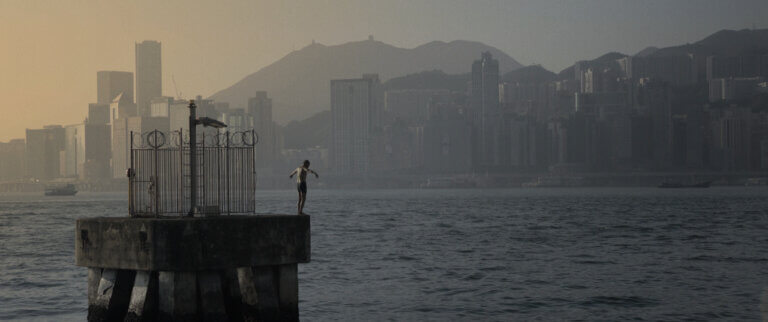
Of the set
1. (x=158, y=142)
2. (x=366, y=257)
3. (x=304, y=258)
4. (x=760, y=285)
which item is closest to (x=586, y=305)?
(x=760, y=285)

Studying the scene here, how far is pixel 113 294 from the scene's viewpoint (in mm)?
18750

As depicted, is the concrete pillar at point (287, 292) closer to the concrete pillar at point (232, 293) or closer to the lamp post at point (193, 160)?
the concrete pillar at point (232, 293)

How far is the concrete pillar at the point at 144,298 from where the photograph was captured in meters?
18.1

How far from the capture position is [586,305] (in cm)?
3052

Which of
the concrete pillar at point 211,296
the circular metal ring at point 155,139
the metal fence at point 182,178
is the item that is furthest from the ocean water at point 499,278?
the concrete pillar at point 211,296

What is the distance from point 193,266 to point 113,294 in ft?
6.83

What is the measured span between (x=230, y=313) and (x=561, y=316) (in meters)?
12.5

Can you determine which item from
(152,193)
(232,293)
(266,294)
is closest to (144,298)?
(232,293)

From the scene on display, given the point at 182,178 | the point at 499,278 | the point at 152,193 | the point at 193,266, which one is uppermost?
the point at 182,178

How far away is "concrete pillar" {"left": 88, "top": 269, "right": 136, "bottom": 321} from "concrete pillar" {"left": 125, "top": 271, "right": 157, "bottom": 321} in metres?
0.59

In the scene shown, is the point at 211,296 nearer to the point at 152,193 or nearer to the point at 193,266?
the point at 193,266

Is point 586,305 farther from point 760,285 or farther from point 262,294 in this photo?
point 262,294

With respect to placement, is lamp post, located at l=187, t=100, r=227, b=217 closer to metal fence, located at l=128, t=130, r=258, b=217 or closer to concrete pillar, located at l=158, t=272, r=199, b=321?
metal fence, located at l=128, t=130, r=258, b=217

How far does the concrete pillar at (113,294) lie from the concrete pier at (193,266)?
2cm
